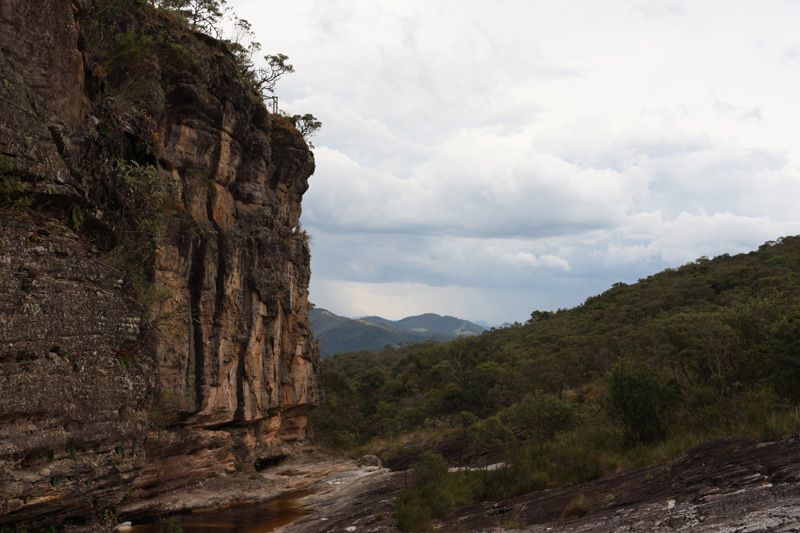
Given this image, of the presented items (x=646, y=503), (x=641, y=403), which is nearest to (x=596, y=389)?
(x=641, y=403)

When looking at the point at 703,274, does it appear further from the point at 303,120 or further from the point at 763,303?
the point at 303,120

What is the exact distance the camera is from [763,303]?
26312 millimetres

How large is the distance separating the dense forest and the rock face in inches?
443

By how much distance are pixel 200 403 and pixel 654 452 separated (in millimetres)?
20759

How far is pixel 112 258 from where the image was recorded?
14.7 metres

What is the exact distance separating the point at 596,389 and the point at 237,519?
2347 cm

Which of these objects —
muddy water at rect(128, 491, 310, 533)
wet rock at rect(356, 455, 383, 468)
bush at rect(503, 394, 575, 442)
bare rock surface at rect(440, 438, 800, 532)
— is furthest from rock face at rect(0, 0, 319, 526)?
bush at rect(503, 394, 575, 442)

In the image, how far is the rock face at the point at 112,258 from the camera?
11.6m

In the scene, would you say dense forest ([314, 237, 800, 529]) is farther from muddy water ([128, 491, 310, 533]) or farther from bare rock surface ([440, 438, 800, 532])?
muddy water ([128, 491, 310, 533])

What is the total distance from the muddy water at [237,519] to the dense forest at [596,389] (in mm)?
6317

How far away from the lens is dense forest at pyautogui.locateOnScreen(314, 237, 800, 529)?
2134 cm

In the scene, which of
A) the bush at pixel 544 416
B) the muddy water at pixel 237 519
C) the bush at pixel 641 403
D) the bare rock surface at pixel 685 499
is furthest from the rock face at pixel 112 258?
the bush at pixel 641 403

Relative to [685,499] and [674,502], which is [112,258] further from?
[685,499]

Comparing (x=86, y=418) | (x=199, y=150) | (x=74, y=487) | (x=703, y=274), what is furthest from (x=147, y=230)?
(x=703, y=274)
